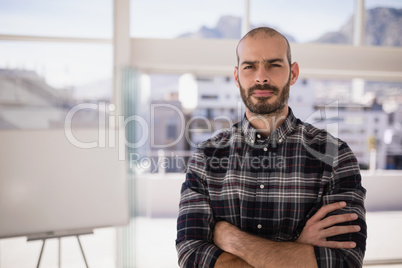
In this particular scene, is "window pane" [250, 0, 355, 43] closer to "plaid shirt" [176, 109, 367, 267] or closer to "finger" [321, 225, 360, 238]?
"plaid shirt" [176, 109, 367, 267]

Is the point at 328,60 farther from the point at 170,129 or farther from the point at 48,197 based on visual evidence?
the point at 48,197

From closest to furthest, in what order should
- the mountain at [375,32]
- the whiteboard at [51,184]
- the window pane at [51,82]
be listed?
the whiteboard at [51,184] → the window pane at [51,82] → the mountain at [375,32]

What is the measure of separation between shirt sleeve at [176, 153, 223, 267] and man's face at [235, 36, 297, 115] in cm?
39

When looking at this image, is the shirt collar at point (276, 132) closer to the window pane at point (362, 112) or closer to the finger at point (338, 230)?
the finger at point (338, 230)

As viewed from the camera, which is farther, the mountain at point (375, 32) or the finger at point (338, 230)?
the mountain at point (375, 32)

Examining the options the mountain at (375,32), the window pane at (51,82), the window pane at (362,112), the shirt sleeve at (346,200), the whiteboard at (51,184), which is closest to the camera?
the shirt sleeve at (346,200)

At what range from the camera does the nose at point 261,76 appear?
1.37 meters

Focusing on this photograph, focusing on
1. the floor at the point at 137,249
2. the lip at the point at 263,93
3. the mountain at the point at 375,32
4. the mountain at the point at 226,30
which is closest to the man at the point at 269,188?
the lip at the point at 263,93

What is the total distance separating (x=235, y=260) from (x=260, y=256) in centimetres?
12

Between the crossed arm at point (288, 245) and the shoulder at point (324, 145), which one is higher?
the shoulder at point (324, 145)

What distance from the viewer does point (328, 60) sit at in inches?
131

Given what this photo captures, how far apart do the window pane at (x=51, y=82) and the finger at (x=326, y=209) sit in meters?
2.71

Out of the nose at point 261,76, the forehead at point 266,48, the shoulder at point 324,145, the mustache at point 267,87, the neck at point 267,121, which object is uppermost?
the forehead at point 266,48

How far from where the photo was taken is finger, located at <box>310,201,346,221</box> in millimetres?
1247
